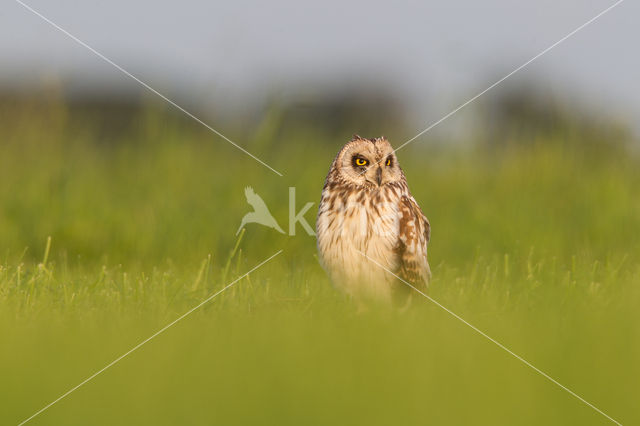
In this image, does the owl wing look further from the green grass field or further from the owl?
the green grass field

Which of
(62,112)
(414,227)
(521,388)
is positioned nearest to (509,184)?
(414,227)

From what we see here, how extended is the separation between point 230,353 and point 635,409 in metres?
1.48

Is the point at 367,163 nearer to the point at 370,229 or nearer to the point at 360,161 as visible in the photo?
the point at 360,161

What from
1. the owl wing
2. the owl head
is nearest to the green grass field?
the owl wing

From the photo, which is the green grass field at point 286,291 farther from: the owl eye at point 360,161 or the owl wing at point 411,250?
the owl eye at point 360,161

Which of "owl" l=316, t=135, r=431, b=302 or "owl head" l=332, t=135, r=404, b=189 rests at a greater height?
"owl head" l=332, t=135, r=404, b=189

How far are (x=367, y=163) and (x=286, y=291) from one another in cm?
109

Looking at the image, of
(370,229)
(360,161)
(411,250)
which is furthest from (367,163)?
(411,250)

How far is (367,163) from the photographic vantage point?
5676 mm

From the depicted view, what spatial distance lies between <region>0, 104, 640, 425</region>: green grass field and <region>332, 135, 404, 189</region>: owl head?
767mm

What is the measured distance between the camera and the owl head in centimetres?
562

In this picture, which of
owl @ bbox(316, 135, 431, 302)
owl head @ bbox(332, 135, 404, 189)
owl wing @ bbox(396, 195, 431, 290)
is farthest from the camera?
owl head @ bbox(332, 135, 404, 189)

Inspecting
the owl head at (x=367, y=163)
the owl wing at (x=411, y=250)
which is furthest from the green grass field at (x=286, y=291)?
the owl head at (x=367, y=163)

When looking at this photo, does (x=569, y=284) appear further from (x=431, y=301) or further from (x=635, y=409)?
(x=635, y=409)
